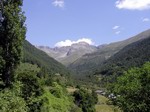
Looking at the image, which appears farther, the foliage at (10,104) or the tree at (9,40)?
the tree at (9,40)

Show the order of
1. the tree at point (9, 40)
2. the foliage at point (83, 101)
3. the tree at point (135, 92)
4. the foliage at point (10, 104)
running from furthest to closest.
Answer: the foliage at point (83, 101)
the tree at point (9, 40)
the tree at point (135, 92)
the foliage at point (10, 104)

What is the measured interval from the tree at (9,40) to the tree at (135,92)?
1201 centimetres

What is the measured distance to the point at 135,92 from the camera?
37719 mm

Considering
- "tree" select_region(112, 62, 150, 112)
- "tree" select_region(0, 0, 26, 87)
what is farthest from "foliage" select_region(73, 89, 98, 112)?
"tree" select_region(112, 62, 150, 112)

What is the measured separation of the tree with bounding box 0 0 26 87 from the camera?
43.0m

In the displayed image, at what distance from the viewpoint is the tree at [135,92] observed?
3741cm

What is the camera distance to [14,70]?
4359cm

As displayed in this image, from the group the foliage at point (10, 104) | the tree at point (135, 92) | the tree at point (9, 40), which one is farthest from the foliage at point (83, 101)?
the foliage at point (10, 104)

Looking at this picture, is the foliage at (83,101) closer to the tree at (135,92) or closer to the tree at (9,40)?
the tree at (9,40)

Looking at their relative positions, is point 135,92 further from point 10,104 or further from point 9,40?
point 9,40

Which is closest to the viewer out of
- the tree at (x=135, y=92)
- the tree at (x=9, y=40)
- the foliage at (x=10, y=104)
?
the foliage at (x=10, y=104)

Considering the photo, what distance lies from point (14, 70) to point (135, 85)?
560 inches

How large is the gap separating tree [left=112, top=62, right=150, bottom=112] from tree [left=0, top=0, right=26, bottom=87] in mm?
12006

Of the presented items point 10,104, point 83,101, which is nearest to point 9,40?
point 10,104
